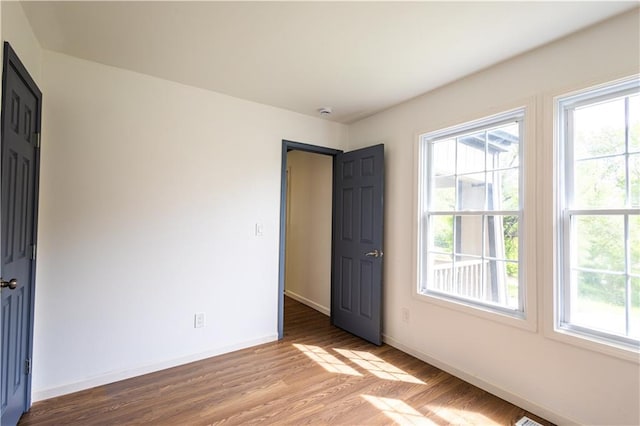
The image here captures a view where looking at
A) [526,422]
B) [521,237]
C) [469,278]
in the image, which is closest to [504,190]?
[521,237]

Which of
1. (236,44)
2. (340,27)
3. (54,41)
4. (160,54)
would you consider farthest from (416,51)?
(54,41)

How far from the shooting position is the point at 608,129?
5.96 feet

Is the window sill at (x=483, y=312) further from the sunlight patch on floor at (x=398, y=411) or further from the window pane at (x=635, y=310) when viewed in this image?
the sunlight patch on floor at (x=398, y=411)

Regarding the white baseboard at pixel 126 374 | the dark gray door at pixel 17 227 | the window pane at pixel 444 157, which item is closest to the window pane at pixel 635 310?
Answer: the window pane at pixel 444 157

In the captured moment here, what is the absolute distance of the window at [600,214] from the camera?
172 centimetres

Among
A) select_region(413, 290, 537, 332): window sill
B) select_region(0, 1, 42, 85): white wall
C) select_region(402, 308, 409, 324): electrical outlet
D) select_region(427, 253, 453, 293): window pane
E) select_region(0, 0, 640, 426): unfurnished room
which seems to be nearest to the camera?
select_region(0, 1, 42, 85): white wall

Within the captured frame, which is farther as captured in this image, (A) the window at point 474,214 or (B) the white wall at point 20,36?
(A) the window at point 474,214

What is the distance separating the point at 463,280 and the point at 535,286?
0.59 meters

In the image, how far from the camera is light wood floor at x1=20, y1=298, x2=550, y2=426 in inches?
75.9

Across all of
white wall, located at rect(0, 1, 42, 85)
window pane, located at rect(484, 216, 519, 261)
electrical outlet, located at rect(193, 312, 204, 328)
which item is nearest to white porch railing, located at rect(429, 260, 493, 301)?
window pane, located at rect(484, 216, 519, 261)

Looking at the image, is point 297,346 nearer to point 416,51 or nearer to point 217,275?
point 217,275

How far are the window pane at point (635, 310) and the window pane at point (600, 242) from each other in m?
0.09

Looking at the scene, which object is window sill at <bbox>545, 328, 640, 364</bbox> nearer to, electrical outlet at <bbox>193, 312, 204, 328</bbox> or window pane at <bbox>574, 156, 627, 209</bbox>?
window pane at <bbox>574, 156, 627, 209</bbox>

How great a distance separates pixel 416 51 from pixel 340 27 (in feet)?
1.93
